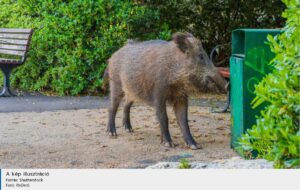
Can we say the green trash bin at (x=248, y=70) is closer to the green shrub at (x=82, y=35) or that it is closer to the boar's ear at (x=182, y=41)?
the boar's ear at (x=182, y=41)

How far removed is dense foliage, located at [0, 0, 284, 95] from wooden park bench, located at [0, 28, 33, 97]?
0.68 ft

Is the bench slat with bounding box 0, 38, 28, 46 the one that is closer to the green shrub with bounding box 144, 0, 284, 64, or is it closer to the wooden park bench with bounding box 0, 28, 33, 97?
the wooden park bench with bounding box 0, 28, 33, 97

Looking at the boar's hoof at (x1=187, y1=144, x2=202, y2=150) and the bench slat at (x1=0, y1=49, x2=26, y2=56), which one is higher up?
the bench slat at (x1=0, y1=49, x2=26, y2=56)

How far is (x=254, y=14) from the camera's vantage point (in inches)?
435

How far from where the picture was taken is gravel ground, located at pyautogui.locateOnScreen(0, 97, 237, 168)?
5945 mm

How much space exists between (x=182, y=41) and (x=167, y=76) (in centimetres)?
38

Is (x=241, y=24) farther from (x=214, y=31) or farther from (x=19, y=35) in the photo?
(x=19, y=35)

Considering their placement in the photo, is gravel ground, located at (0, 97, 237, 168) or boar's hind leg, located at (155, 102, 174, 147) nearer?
gravel ground, located at (0, 97, 237, 168)

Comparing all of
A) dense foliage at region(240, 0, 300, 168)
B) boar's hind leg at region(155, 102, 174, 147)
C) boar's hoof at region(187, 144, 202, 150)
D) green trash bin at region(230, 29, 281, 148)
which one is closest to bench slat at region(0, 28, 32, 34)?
boar's hind leg at region(155, 102, 174, 147)

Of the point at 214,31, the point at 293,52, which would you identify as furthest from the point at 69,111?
the point at 293,52

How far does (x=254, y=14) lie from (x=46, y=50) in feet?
11.7

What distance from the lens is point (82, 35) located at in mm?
9914

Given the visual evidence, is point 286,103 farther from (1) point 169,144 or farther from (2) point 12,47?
(2) point 12,47
